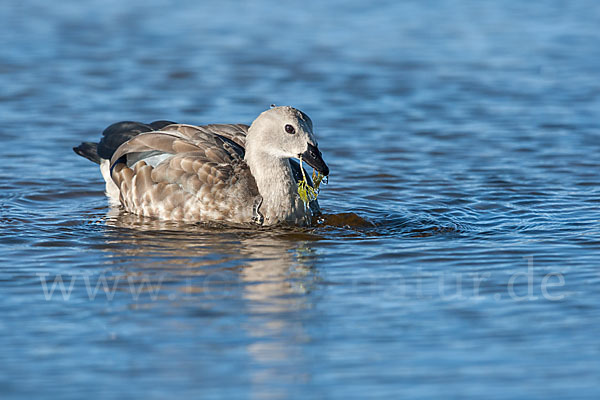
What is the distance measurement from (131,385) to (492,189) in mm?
6677

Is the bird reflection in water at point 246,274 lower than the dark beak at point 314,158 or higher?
lower

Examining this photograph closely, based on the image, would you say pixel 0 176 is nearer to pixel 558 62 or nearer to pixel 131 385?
pixel 131 385

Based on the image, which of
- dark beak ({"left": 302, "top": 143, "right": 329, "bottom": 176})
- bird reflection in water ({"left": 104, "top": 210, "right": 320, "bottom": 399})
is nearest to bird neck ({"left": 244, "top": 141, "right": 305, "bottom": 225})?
bird reflection in water ({"left": 104, "top": 210, "right": 320, "bottom": 399})

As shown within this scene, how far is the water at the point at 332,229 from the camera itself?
645cm

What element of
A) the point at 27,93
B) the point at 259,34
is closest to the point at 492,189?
the point at 27,93

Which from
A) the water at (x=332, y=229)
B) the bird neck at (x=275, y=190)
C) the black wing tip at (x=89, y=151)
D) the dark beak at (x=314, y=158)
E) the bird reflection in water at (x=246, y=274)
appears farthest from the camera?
the black wing tip at (x=89, y=151)

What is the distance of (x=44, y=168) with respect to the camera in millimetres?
12578

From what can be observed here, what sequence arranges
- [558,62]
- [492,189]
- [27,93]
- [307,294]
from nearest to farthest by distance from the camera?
[307,294], [492,189], [27,93], [558,62]

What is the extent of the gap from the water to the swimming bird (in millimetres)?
249

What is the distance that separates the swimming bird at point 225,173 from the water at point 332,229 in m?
0.25

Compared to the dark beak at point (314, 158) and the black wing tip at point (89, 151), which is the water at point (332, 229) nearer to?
the black wing tip at point (89, 151)

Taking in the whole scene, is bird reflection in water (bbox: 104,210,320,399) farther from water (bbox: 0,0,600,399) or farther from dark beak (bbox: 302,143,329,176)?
dark beak (bbox: 302,143,329,176)

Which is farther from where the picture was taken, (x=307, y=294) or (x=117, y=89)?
(x=117, y=89)

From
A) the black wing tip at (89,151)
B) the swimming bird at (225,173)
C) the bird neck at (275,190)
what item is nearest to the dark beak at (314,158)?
the swimming bird at (225,173)
